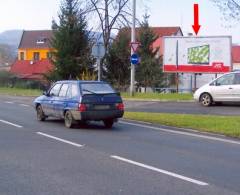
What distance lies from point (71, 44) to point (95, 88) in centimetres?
3294

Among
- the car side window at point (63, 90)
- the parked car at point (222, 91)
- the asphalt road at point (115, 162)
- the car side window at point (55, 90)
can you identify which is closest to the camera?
the asphalt road at point (115, 162)

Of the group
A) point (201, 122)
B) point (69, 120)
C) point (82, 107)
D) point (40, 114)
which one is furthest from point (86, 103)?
point (201, 122)

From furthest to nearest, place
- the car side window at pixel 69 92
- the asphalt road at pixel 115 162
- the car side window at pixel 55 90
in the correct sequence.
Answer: the car side window at pixel 55 90, the car side window at pixel 69 92, the asphalt road at pixel 115 162

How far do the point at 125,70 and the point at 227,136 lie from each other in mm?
40637

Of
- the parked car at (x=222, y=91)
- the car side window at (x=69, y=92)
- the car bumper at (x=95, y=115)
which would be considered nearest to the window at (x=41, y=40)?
the parked car at (x=222, y=91)

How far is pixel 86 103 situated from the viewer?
17094 millimetres

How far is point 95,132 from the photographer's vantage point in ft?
53.7

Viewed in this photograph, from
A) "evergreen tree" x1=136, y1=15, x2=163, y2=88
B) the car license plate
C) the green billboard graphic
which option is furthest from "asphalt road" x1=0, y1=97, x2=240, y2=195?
"evergreen tree" x1=136, y1=15, x2=163, y2=88

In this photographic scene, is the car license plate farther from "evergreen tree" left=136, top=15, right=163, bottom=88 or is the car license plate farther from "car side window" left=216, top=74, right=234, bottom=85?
"evergreen tree" left=136, top=15, right=163, bottom=88

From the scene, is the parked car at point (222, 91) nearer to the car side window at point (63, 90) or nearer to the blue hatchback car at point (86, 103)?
the blue hatchback car at point (86, 103)

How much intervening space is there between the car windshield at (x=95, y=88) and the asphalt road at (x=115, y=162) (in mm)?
1234

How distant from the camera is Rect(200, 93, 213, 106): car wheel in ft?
88.5

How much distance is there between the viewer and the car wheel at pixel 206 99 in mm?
26969

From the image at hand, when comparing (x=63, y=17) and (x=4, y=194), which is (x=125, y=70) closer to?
(x=63, y=17)
